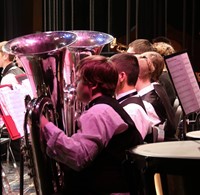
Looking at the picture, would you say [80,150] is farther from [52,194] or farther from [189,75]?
[189,75]

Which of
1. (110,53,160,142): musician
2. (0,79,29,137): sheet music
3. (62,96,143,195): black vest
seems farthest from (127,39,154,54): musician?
(62,96,143,195): black vest

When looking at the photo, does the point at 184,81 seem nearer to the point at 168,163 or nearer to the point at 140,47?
the point at 168,163

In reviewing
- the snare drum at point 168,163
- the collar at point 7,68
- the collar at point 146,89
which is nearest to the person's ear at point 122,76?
the collar at point 146,89

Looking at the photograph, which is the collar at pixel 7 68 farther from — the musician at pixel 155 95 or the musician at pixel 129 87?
the musician at pixel 129 87

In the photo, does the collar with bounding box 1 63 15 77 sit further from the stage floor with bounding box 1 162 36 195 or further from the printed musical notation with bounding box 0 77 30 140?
the printed musical notation with bounding box 0 77 30 140

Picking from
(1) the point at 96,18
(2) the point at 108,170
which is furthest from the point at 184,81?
(1) the point at 96,18

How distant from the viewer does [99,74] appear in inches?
91.2

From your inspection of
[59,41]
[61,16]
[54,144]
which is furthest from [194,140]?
[61,16]

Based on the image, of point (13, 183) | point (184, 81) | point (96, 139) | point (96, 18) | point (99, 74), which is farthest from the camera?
point (96, 18)

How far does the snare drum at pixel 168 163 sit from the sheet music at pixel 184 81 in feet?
2.43

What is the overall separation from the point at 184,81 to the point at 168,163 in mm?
1040

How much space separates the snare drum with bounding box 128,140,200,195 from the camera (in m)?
1.83

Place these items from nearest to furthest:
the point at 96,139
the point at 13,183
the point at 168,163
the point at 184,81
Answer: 1. the point at 168,163
2. the point at 96,139
3. the point at 184,81
4. the point at 13,183

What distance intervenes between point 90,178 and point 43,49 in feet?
2.41
